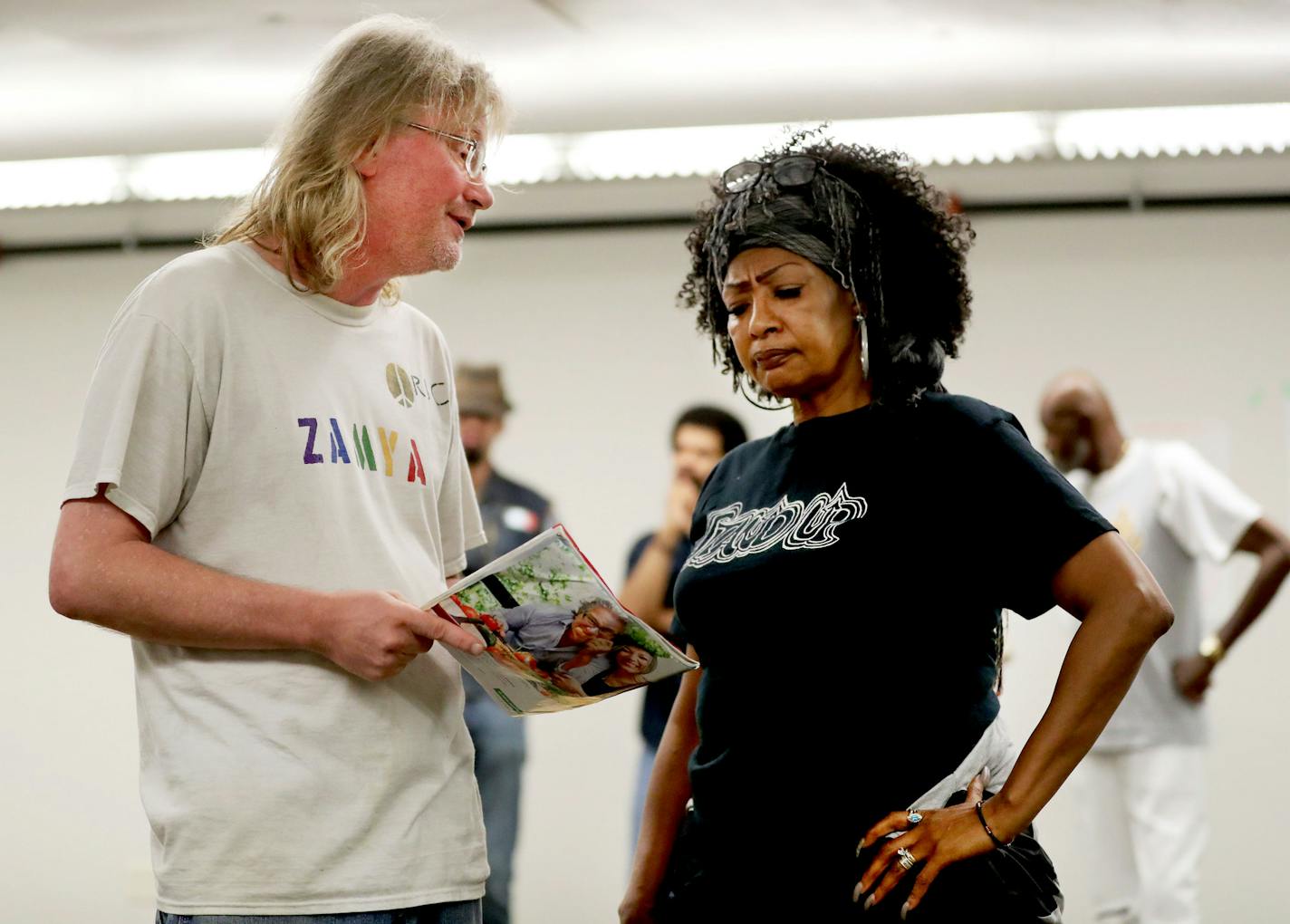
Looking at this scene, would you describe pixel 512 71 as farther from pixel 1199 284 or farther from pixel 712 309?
pixel 712 309

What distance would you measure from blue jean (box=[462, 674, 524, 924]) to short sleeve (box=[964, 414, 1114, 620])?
8.71ft

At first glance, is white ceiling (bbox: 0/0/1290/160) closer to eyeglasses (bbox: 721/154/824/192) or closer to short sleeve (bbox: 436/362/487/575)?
eyeglasses (bbox: 721/154/824/192)

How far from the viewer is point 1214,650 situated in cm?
439

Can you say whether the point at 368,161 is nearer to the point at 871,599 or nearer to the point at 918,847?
the point at 871,599

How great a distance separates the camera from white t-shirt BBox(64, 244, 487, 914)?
1530mm

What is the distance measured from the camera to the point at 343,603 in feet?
5.08

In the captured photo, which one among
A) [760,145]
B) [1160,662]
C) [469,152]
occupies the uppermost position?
[760,145]

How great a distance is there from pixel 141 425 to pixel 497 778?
2928 millimetres

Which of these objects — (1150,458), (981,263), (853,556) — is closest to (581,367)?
(981,263)

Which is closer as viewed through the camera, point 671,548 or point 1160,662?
point 671,548

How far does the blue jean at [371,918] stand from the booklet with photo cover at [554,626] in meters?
0.29

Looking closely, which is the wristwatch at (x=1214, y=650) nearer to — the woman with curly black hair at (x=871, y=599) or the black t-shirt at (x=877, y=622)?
the woman with curly black hair at (x=871, y=599)

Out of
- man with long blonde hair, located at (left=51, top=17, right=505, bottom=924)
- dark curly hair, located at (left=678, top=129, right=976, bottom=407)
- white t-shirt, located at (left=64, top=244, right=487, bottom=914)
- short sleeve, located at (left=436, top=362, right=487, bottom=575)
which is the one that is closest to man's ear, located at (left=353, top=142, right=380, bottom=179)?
man with long blonde hair, located at (left=51, top=17, right=505, bottom=924)

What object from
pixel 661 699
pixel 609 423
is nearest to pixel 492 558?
pixel 661 699
